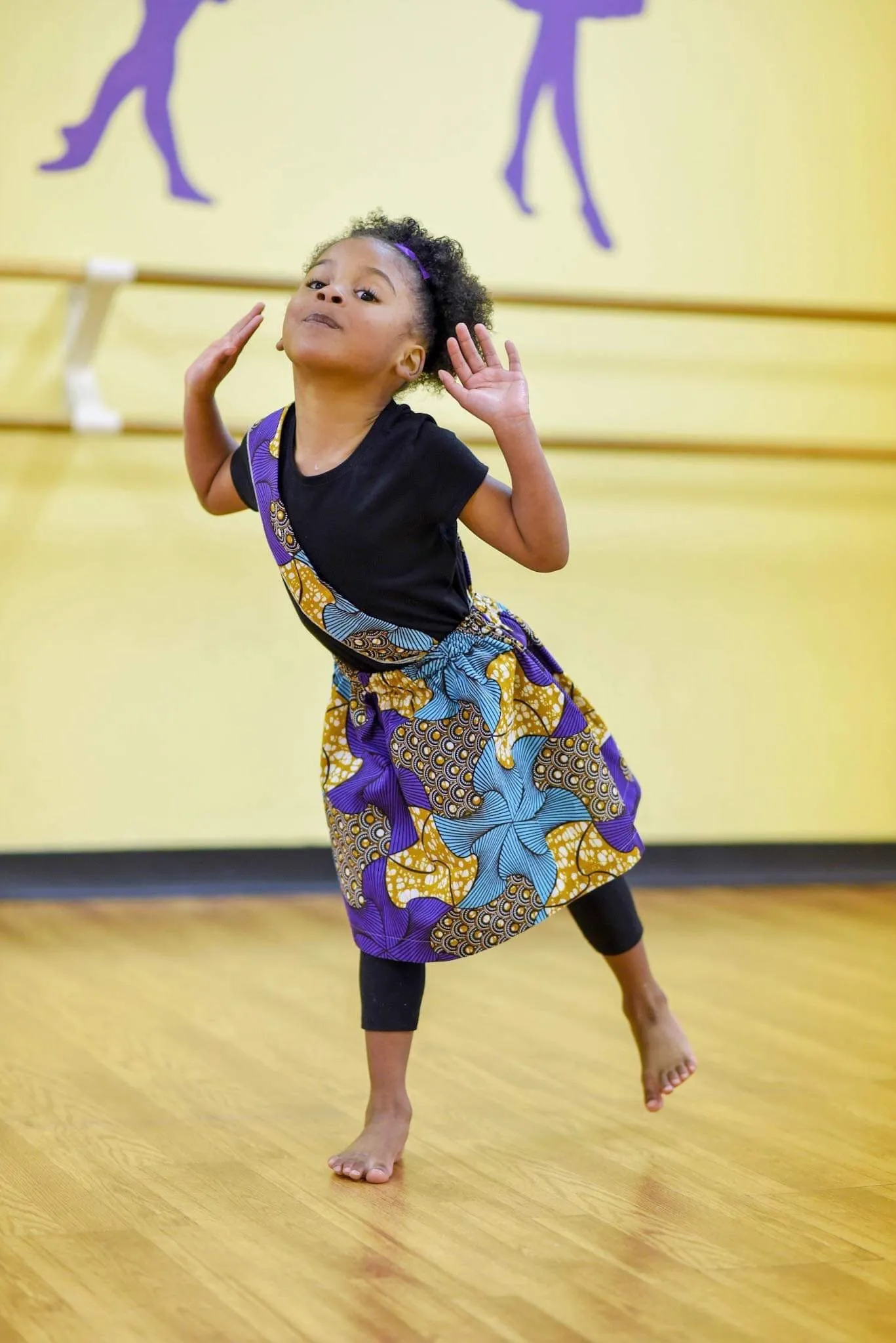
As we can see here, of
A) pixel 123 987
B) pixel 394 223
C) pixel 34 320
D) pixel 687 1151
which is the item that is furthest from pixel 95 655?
pixel 687 1151

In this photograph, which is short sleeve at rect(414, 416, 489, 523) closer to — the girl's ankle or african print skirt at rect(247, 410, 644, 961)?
african print skirt at rect(247, 410, 644, 961)

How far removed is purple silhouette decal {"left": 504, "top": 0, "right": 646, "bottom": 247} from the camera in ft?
8.52

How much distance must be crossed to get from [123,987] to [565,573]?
107cm

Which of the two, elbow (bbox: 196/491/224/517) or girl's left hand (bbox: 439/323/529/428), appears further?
elbow (bbox: 196/491/224/517)

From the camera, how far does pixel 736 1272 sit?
115 cm

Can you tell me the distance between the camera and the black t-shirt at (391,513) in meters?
1.34

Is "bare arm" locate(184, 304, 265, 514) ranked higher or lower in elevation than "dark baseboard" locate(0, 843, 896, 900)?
higher

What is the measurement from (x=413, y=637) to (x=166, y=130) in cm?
138

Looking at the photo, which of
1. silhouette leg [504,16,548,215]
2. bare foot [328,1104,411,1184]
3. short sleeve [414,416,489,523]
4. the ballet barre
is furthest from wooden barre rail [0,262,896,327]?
bare foot [328,1104,411,1184]

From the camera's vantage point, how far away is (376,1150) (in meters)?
1.36

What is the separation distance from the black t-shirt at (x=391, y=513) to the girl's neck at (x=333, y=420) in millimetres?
14

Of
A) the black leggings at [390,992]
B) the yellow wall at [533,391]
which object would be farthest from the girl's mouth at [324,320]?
the yellow wall at [533,391]

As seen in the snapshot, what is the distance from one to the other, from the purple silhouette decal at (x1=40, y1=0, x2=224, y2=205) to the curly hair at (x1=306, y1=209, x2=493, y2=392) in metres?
1.10

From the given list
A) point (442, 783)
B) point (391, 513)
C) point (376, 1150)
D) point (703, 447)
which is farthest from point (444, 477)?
point (703, 447)
